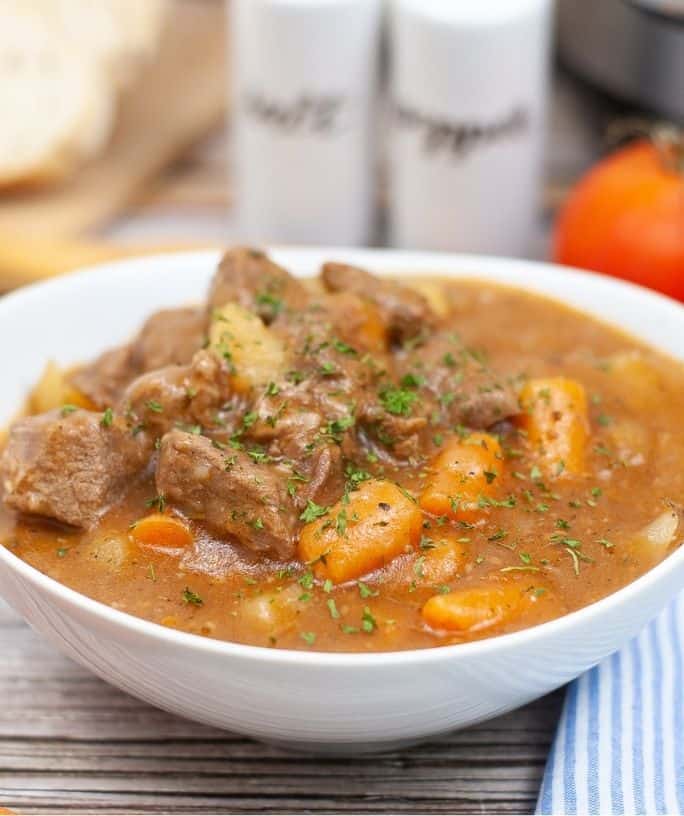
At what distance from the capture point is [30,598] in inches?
118

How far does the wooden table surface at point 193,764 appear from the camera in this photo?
10.4 feet

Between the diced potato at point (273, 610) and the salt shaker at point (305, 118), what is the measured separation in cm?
346

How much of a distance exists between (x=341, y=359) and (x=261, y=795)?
48.4 inches

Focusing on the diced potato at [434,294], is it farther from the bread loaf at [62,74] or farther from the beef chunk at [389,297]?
the bread loaf at [62,74]

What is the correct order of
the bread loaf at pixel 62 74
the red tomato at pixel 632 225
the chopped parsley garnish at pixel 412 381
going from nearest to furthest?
the chopped parsley garnish at pixel 412 381 → the red tomato at pixel 632 225 → the bread loaf at pixel 62 74

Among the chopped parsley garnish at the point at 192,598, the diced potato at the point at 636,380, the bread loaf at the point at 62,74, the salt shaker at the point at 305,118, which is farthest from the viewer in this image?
the bread loaf at the point at 62,74

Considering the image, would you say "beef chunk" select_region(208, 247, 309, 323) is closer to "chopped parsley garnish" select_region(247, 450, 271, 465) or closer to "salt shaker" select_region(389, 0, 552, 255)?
"chopped parsley garnish" select_region(247, 450, 271, 465)

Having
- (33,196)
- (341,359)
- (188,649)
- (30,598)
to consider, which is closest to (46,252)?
(33,196)

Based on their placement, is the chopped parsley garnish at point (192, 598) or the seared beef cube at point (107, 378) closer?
the chopped parsley garnish at point (192, 598)

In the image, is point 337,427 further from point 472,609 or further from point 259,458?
point 472,609

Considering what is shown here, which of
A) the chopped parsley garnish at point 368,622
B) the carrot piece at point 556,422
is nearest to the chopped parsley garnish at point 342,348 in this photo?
the carrot piece at point 556,422

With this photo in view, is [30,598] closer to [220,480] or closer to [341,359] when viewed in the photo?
[220,480]

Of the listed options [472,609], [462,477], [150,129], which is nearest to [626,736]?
[472,609]

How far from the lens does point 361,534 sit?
3098mm
